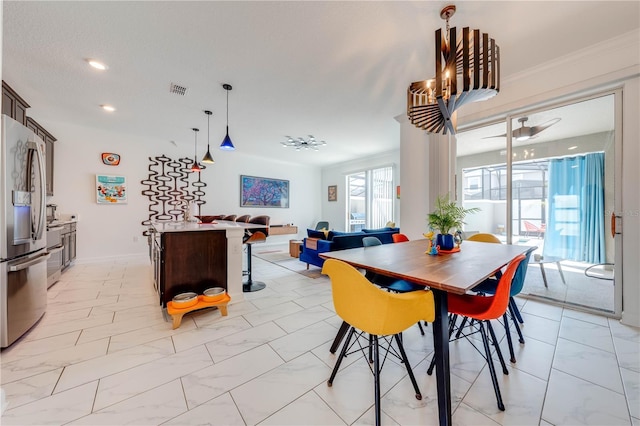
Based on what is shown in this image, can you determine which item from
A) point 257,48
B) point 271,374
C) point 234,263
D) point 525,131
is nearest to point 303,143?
point 257,48

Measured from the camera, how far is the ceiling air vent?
3.16 metres

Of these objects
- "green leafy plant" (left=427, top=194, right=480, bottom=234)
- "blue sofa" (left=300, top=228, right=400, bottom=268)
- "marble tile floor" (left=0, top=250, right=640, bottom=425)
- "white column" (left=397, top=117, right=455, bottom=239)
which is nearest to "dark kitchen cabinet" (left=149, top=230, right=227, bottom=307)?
"marble tile floor" (left=0, top=250, right=640, bottom=425)

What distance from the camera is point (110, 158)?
16.4 feet

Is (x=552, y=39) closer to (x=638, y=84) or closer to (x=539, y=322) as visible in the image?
(x=638, y=84)

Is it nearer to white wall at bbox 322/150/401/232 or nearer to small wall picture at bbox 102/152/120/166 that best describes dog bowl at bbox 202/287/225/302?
small wall picture at bbox 102/152/120/166

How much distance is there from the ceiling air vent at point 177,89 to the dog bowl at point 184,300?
268 cm

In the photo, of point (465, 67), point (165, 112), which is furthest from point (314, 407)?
point (165, 112)

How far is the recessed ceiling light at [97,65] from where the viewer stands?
2.65 metres

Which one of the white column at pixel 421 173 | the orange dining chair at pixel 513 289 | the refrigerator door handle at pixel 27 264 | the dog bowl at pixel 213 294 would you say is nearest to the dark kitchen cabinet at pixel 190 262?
the dog bowl at pixel 213 294

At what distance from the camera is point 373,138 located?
5.40 m

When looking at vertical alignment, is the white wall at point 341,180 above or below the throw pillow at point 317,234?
above

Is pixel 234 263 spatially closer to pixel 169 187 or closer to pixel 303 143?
pixel 303 143

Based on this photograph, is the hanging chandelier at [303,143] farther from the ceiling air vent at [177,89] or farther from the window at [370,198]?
the ceiling air vent at [177,89]

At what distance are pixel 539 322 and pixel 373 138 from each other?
13.9 feet
